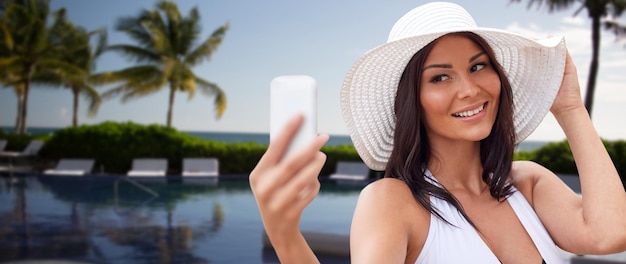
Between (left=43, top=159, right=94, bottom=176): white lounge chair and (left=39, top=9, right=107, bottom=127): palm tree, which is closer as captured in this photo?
(left=43, top=159, right=94, bottom=176): white lounge chair

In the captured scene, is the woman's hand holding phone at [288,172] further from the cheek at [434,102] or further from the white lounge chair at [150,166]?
the white lounge chair at [150,166]

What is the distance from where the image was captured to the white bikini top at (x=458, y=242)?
1.38 metres

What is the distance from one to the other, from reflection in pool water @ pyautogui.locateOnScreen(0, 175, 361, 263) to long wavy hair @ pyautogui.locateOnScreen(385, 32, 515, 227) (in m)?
4.87

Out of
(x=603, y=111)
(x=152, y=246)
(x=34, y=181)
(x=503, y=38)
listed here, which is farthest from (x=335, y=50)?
(x=503, y=38)

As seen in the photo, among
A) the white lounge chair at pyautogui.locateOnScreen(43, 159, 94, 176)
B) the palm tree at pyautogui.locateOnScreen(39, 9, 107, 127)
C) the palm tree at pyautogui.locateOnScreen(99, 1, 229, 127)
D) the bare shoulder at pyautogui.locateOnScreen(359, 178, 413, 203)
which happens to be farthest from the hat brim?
the palm tree at pyautogui.locateOnScreen(39, 9, 107, 127)

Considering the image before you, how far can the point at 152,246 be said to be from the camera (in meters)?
7.03

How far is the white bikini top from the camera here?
1.38 m

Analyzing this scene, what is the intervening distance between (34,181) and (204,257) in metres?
10.2

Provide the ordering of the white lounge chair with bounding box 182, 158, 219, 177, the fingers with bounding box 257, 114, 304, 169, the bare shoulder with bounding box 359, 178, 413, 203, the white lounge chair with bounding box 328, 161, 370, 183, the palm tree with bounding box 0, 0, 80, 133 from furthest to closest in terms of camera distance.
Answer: the palm tree with bounding box 0, 0, 80, 133
the white lounge chair with bounding box 182, 158, 219, 177
the white lounge chair with bounding box 328, 161, 370, 183
the bare shoulder with bounding box 359, 178, 413, 203
the fingers with bounding box 257, 114, 304, 169

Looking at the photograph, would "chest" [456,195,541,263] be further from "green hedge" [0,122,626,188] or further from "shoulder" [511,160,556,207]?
"green hedge" [0,122,626,188]

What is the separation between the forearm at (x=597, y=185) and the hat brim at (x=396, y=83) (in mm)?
155

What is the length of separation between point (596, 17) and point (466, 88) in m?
17.4

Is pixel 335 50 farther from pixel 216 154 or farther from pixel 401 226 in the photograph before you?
pixel 401 226

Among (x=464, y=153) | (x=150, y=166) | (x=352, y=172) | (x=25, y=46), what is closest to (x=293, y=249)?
(x=464, y=153)
